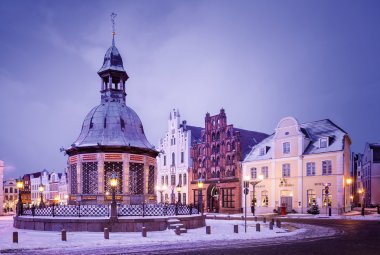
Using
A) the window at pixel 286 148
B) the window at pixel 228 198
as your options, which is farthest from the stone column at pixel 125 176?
the window at pixel 228 198

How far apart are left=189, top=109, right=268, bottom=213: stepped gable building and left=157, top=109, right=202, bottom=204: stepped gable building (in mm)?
1775

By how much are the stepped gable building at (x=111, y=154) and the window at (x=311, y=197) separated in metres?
25.4

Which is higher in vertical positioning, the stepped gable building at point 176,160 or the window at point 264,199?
the stepped gable building at point 176,160

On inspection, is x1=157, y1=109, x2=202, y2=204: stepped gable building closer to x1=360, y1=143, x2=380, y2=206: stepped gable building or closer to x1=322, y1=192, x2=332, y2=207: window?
x1=322, y1=192, x2=332, y2=207: window

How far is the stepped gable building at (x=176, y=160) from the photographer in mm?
73125

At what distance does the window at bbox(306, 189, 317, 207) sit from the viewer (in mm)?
55481

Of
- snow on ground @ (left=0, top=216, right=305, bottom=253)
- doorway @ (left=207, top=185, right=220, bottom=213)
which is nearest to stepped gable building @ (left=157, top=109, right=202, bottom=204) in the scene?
doorway @ (left=207, top=185, right=220, bottom=213)

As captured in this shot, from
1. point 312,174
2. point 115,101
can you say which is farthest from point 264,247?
point 312,174

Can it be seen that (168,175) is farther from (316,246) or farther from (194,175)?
(316,246)

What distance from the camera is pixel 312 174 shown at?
5597cm

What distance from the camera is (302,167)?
2247 inches

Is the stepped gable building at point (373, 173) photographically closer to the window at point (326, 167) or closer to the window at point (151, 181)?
the window at point (326, 167)

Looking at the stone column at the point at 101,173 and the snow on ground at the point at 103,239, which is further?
the stone column at the point at 101,173

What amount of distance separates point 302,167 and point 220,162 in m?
14.7
